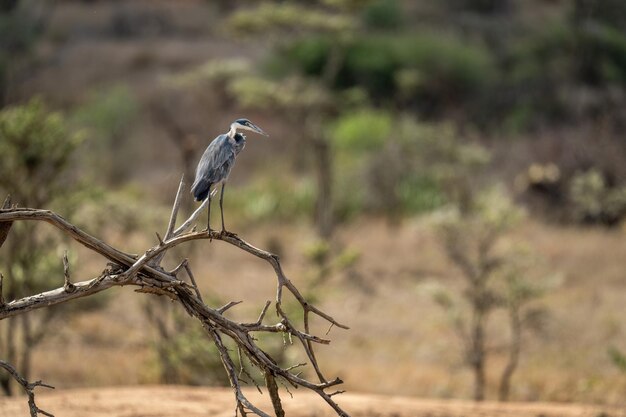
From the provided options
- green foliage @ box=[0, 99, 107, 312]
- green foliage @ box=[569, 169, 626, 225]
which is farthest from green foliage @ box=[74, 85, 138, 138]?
green foliage @ box=[0, 99, 107, 312]

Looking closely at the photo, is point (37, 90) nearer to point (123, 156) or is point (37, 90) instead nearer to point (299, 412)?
point (123, 156)

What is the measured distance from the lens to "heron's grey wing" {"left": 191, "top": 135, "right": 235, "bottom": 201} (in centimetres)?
375

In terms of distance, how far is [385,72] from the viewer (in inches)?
1025

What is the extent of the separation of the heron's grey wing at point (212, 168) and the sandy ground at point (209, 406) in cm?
234

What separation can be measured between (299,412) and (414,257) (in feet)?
31.8

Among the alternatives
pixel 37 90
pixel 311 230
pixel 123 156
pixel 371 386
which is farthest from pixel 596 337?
pixel 37 90

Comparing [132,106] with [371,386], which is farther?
[132,106]

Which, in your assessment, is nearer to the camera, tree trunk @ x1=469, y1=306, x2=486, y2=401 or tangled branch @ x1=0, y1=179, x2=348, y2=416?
tangled branch @ x1=0, y1=179, x2=348, y2=416

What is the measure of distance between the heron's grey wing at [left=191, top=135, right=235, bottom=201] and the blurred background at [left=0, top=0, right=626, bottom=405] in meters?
4.08

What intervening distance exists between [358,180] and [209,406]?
12584 millimetres

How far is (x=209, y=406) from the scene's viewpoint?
612 centimetres

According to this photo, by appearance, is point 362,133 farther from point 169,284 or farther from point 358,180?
point 169,284

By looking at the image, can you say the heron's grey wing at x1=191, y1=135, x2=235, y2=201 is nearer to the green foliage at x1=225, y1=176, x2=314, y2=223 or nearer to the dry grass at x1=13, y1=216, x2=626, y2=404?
the dry grass at x1=13, y1=216, x2=626, y2=404

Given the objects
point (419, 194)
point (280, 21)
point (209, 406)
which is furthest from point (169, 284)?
point (280, 21)
